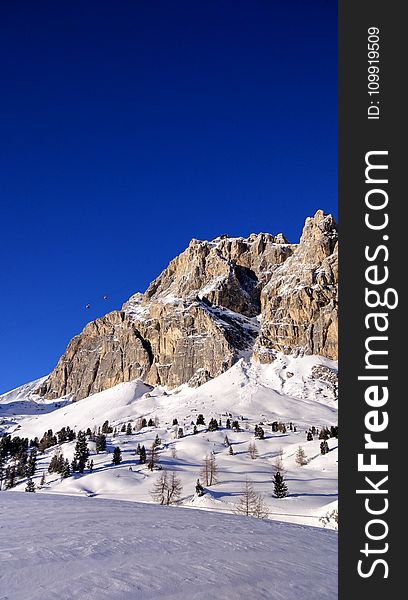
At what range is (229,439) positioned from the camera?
328 ft

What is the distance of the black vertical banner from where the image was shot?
181 inches

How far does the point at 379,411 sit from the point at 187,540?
6180mm

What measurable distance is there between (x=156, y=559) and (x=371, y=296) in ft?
19.2

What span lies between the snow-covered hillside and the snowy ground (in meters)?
28.7

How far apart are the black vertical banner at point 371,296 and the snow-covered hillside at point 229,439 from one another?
3450 cm

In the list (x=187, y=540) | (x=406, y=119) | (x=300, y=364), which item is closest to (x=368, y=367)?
(x=406, y=119)

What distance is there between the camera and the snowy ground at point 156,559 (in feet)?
19.2

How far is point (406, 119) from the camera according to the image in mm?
5625

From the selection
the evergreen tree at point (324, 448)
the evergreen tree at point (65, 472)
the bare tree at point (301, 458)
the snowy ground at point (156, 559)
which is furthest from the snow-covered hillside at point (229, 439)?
the snowy ground at point (156, 559)

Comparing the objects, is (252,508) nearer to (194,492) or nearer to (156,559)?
(194,492)

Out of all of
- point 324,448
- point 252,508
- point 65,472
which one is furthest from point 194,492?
point 324,448

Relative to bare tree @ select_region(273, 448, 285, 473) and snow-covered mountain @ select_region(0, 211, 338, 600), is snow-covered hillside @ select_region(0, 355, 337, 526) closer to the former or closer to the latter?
snow-covered mountain @ select_region(0, 211, 338, 600)

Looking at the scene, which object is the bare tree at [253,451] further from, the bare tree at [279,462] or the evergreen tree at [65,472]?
the evergreen tree at [65,472]

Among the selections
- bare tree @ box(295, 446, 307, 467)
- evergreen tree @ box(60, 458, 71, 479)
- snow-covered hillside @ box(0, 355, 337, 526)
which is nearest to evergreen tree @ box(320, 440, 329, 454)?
snow-covered hillside @ box(0, 355, 337, 526)
